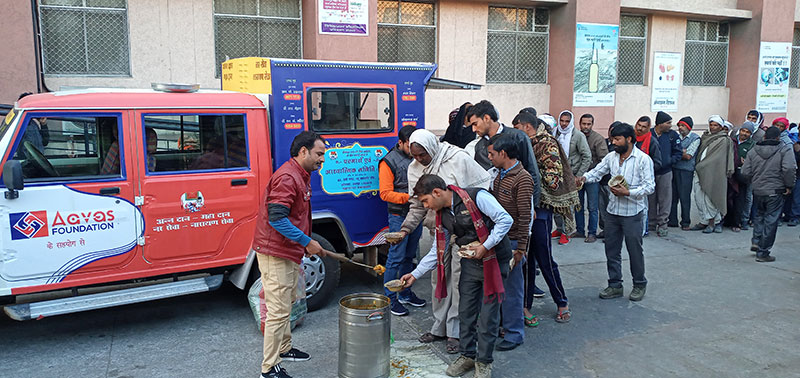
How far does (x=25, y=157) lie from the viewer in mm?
4418

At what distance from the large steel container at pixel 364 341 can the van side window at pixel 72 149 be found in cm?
226

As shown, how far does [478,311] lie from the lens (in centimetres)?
433

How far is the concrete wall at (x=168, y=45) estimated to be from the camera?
977 cm

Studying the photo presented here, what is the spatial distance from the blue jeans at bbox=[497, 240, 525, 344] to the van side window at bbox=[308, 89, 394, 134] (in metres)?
1.95

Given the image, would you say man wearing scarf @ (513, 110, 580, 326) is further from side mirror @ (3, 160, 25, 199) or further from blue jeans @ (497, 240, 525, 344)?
side mirror @ (3, 160, 25, 199)

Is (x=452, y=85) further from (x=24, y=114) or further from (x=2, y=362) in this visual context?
(x=2, y=362)

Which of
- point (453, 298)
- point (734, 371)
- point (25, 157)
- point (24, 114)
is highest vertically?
point (24, 114)

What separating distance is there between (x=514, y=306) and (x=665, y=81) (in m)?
11.8

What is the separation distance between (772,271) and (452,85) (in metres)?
4.60

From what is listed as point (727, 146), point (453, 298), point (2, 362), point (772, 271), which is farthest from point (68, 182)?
point (727, 146)

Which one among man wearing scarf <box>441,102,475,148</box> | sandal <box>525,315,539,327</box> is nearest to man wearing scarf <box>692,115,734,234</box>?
man wearing scarf <box>441,102,475,148</box>

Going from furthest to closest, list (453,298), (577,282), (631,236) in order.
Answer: (577,282)
(631,236)
(453,298)

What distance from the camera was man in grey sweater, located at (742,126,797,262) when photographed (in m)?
7.55

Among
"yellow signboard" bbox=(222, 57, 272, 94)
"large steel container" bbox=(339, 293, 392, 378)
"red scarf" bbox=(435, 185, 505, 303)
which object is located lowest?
"large steel container" bbox=(339, 293, 392, 378)
